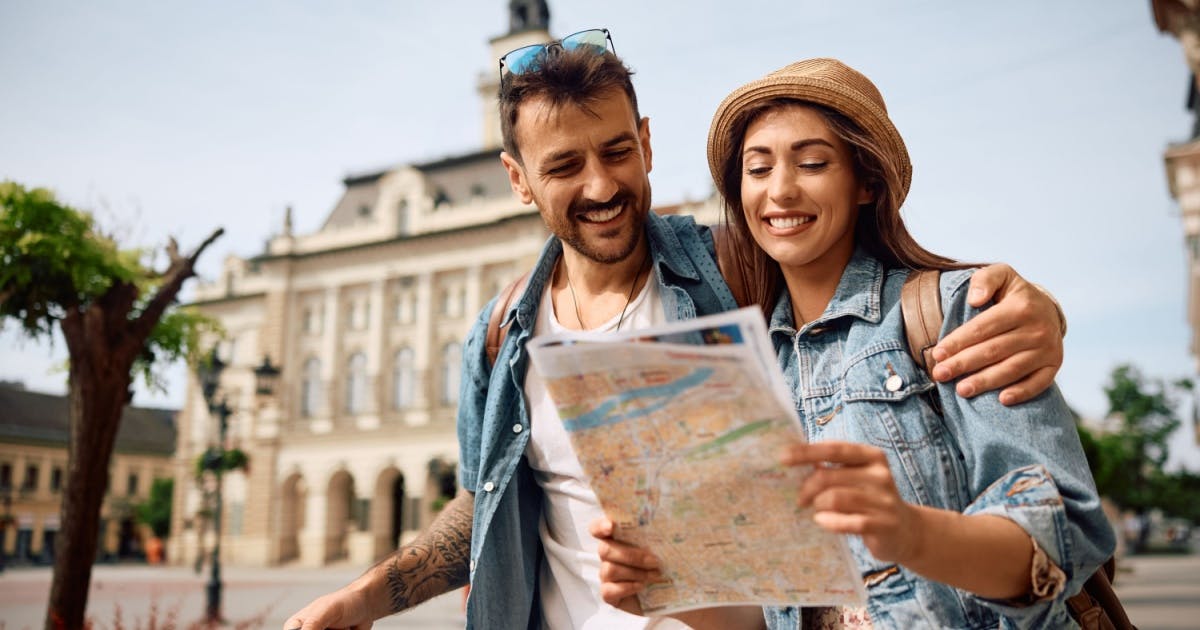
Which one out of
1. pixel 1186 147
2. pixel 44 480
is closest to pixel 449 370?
pixel 1186 147

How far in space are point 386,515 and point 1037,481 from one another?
3715 cm

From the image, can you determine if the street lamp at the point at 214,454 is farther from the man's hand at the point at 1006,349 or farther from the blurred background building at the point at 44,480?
the blurred background building at the point at 44,480

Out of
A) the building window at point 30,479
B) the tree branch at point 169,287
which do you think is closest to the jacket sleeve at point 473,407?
the tree branch at point 169,287

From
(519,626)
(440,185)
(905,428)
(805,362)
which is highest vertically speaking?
(440,185)

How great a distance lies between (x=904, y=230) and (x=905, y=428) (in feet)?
1.55

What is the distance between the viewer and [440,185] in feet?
129

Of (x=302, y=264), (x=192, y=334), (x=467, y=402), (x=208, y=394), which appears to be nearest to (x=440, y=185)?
(x=302, y=264)

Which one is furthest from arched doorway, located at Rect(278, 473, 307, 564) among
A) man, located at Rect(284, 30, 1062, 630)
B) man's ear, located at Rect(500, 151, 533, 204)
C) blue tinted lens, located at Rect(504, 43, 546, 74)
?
blue tinted lens, located at Rect(504, 43, 546, 74)

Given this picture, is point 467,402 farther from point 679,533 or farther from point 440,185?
point 440,185

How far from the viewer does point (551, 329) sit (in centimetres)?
254

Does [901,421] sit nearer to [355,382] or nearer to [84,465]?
[84,465]

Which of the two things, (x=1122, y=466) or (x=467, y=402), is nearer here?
(x=467, y=402)

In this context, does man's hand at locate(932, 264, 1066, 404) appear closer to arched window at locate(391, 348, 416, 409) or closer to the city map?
the city map

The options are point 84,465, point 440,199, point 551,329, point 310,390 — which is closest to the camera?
point 551,329
